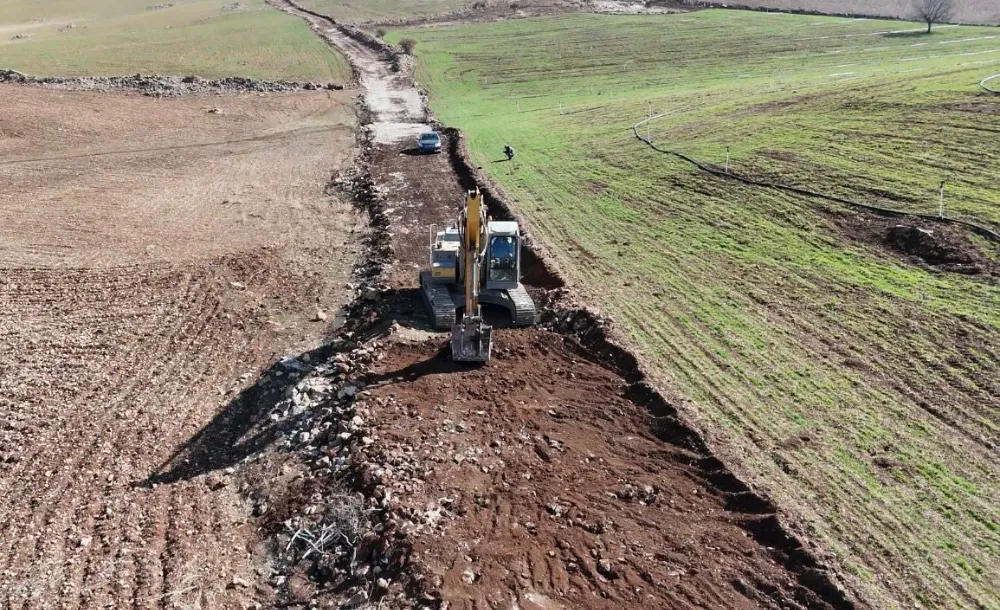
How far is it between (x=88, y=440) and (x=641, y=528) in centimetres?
1116

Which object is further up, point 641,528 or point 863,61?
point 863,61

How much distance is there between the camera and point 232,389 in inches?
721

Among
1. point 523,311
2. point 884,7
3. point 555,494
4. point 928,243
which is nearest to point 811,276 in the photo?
point 928,243

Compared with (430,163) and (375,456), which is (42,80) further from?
→ (375,456)

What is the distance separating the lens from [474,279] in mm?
17281

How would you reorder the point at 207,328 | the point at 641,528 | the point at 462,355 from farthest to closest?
the point at 207,328, the point at 462,355, the point at 641,528

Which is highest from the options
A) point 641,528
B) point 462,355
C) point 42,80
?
point 42,80

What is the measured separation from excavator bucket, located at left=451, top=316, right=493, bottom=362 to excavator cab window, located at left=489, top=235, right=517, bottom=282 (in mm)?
2104

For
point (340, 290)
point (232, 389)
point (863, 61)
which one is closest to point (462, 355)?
point (232, 389)

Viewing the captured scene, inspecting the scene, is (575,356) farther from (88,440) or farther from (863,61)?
(863,61)

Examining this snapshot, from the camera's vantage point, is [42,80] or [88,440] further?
[42,80]

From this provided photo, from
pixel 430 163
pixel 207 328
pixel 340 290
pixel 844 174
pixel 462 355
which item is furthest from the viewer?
pixel 430 163

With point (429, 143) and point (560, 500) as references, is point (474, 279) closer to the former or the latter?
point (560, 500)

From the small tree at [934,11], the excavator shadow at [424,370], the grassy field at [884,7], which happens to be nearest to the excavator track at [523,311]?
the excavator shadow at [424,370]
